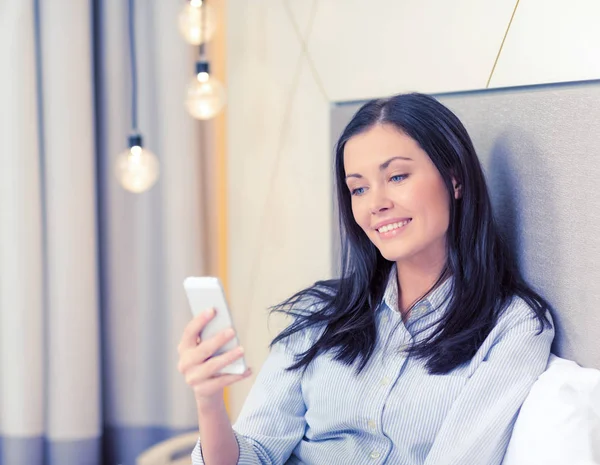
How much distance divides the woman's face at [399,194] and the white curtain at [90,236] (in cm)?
98

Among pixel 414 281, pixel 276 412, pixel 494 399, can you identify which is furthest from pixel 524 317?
pixel 276 412

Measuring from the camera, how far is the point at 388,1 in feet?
5.44

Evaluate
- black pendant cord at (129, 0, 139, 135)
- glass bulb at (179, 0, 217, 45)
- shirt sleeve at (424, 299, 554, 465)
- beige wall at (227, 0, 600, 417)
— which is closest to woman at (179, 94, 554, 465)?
shirt sleeve at (424, 299, 554, 465)

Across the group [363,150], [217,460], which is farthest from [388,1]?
[217,460]

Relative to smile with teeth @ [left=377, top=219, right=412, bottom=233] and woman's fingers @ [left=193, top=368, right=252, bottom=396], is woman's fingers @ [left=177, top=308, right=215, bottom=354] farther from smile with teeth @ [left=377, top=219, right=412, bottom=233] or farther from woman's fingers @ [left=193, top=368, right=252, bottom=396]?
smile with teeth @ [left=377, top=219, right=412, bottom=233]

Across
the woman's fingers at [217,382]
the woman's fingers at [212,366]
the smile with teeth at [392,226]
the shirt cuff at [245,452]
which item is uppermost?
the smile with teeth at [392,226]

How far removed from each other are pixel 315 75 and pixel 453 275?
825 millimetres

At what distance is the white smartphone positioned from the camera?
992 millimetres

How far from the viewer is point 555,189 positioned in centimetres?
117

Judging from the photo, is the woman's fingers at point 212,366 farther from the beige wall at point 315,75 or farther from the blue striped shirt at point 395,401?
the beige wall at point 315,75

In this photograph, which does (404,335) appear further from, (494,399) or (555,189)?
(555,189)

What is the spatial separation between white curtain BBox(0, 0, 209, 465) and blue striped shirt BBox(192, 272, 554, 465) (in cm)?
81

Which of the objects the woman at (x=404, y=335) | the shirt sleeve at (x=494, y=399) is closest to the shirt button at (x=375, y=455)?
the woman at (x=404, y=335)

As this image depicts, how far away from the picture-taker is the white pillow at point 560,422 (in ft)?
3.22
